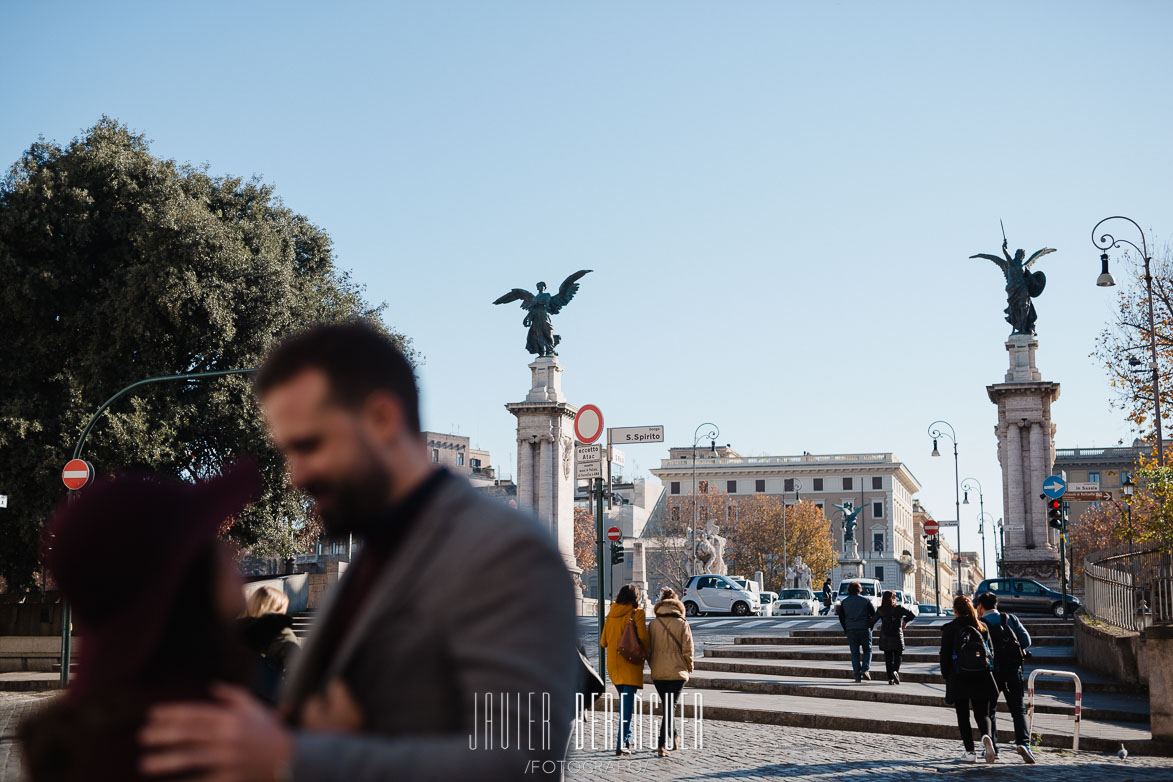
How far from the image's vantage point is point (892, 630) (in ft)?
69.3

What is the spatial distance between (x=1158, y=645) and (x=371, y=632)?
14886 mm

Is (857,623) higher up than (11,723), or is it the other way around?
(857,623)

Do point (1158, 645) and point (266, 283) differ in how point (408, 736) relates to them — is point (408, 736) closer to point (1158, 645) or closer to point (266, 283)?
point (1158, 645)

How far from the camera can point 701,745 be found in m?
14.2

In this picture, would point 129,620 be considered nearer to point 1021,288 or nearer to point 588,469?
point 588,469

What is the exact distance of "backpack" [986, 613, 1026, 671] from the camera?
13.3 m

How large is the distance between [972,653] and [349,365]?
1203 cm

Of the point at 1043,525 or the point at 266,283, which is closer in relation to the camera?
the point at 266,283

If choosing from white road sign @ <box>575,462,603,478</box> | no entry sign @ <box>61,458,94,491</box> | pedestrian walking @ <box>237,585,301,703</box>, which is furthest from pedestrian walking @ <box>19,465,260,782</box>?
no entry sign @ <box>61,458,94,491</box>

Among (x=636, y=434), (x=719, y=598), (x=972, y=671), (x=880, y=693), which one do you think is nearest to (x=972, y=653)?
(x=972, y=671)

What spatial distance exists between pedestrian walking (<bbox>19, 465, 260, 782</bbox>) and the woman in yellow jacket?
37.0 ft

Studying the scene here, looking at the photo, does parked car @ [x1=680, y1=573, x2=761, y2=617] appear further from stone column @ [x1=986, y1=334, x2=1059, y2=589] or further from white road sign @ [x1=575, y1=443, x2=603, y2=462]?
white road sign @ [x1=575, y1=443, x2=603, y2=462]

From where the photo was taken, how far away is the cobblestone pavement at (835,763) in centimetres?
1173

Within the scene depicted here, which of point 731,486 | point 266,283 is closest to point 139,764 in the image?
point 266,283
